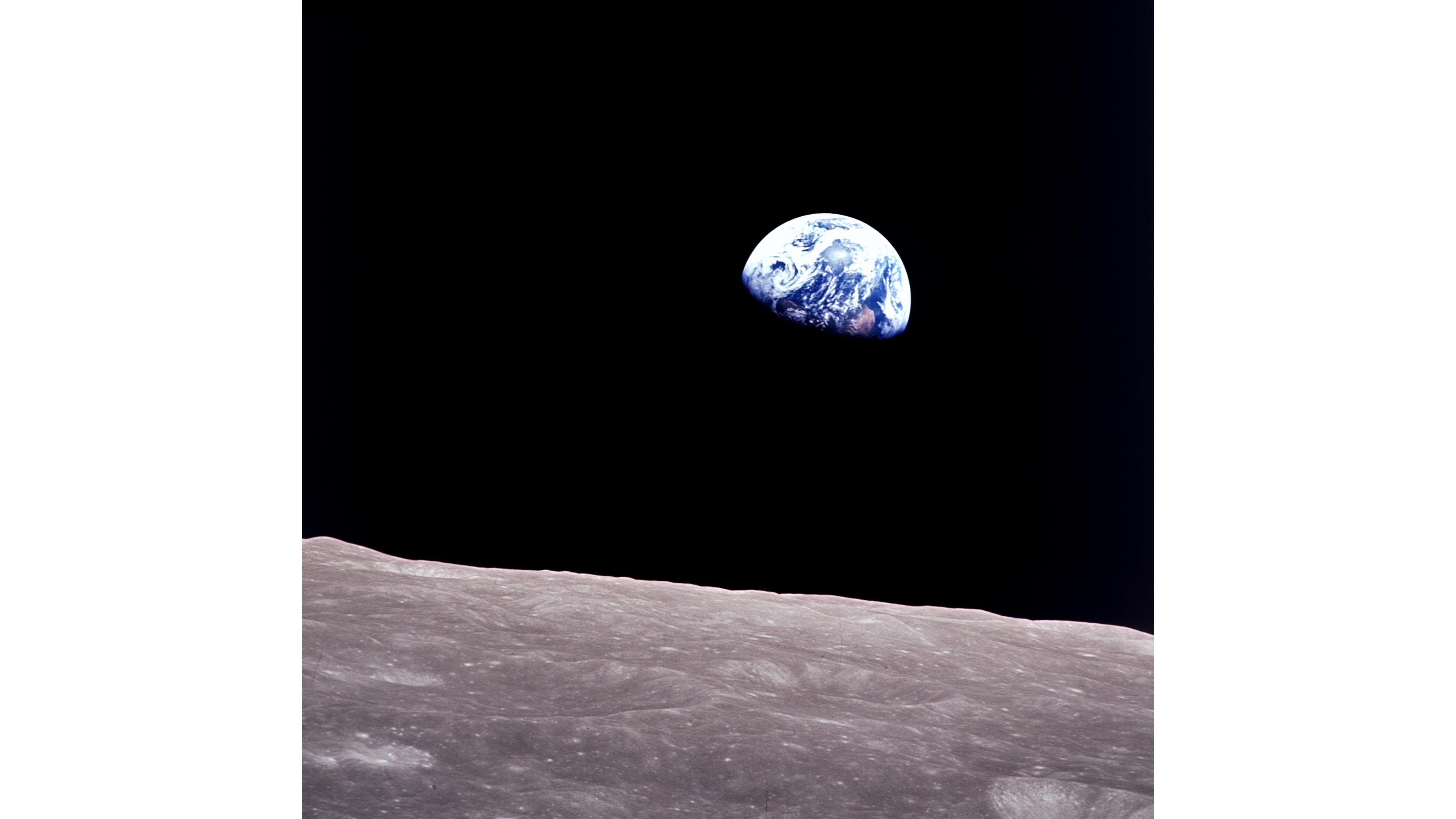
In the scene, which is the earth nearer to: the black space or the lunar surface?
the black space

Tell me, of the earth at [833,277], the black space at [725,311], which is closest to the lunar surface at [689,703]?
the black space at [725,311]

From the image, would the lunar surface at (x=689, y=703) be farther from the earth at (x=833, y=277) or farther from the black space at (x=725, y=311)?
the earth at (x=833, y=277)

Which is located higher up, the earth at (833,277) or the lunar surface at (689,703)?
the earth at (833,277)

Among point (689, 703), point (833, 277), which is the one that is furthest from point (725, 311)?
point (689, 703)

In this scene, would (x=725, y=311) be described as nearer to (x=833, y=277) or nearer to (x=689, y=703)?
(x=833, y=277)

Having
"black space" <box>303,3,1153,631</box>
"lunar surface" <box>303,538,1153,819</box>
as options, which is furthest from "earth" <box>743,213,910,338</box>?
"lunar surface" <box>303,538,1153,819</box>

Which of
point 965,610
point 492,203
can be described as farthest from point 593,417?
point 965,610
